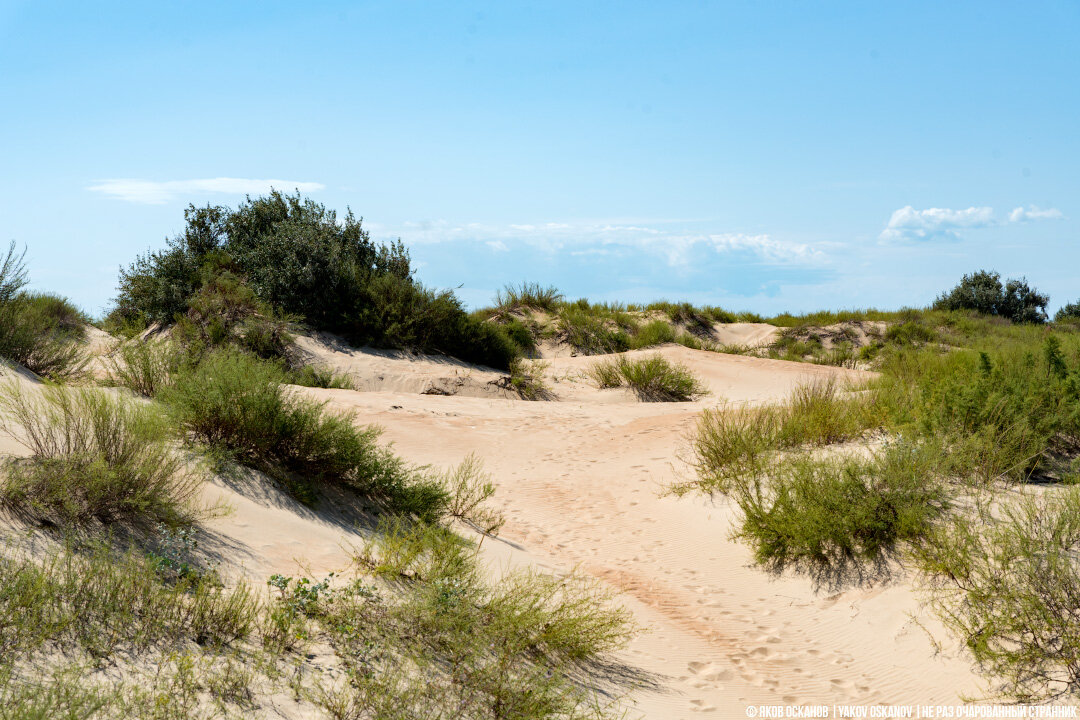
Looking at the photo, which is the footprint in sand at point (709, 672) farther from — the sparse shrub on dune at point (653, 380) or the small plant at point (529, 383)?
the sparse shrub on dune at point (653, 380)

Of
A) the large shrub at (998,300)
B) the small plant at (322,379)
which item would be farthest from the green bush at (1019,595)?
the large shrub at (998,300)

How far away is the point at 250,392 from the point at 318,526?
1.60 meters

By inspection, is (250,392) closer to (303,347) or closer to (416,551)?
(416,551)

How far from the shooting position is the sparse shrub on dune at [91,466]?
466cm

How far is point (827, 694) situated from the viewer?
5035mm

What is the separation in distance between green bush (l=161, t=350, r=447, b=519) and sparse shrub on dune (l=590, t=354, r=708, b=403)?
30.5 ft

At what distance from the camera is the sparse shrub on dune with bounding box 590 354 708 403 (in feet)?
52.7

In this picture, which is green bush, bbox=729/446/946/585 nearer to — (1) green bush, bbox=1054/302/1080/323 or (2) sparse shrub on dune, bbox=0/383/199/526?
(2) sparse shrub on dune, bbox=0/383/199/526

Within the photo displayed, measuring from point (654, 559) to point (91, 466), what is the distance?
486cm

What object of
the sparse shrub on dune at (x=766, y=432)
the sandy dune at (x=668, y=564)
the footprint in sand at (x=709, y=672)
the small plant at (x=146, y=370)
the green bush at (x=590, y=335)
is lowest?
the footprint in sand at (x=709, y=672)

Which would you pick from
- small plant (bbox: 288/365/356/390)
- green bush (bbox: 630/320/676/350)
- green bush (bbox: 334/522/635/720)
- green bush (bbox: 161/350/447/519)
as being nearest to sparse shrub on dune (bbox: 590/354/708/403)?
green bush (bbox: 630/320/676/350)

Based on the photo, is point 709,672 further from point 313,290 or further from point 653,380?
point 313,290

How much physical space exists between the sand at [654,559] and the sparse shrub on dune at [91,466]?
307mm

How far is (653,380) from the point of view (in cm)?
1608
